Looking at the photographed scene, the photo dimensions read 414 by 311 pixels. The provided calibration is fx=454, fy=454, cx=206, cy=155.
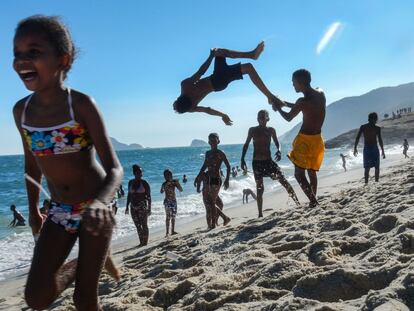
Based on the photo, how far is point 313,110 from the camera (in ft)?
22.5

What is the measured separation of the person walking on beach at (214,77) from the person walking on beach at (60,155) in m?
2.77

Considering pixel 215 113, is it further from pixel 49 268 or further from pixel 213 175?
pixel 49 268

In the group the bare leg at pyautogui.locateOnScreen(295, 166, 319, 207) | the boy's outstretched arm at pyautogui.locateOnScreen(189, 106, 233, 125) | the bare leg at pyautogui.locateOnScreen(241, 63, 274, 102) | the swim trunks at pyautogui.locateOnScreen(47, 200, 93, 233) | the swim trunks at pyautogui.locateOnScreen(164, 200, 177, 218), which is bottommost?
the swim trunks at pyautogui.locateOnScreen(164, 200, 177, 218)

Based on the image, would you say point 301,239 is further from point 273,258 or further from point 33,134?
point 33,134

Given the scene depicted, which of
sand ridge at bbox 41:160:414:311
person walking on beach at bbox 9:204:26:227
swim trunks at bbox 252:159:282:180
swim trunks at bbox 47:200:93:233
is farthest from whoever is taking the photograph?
person walking on beach at bbox 9:204:26:227

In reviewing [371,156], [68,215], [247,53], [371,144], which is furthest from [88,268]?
[371,144]

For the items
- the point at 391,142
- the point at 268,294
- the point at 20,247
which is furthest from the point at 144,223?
the point at 391,142

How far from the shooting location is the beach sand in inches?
113

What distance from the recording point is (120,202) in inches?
918

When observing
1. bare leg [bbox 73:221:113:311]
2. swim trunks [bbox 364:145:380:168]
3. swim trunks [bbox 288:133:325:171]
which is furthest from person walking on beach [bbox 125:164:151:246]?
bare leg [bbox 73:221:113:311]

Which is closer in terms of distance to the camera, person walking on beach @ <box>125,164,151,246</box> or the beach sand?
the beach sand

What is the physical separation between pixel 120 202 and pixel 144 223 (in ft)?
46.9

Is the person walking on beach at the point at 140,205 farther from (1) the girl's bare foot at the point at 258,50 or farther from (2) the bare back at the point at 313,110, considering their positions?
(1) the girl's bare foot at the point at 258,50

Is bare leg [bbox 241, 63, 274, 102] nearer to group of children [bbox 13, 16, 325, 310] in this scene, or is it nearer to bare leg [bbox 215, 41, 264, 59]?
bare leg [bbox 215, 41, 264, 59]
